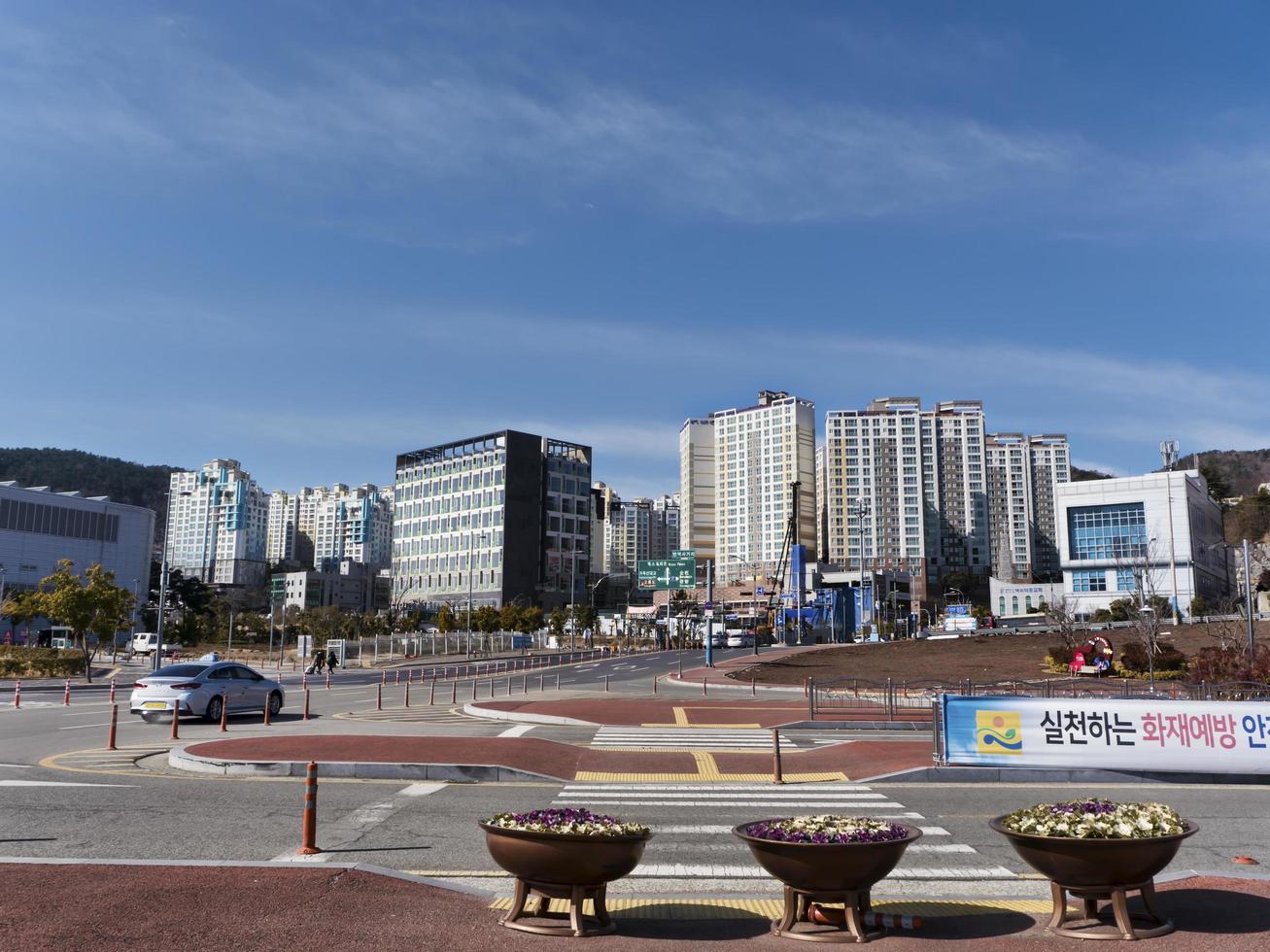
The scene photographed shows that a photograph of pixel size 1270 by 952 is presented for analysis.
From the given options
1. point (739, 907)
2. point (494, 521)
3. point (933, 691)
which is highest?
point (494, 521)

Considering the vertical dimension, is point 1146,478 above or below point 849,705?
above

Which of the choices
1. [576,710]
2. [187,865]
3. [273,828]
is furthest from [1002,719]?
[576,710]

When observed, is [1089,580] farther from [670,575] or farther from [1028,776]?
[1028,776]

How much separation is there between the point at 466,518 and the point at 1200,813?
488 ft

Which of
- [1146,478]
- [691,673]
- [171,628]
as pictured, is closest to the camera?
[691,673]

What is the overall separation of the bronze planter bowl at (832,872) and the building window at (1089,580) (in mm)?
122511

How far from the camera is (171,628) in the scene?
331 feet

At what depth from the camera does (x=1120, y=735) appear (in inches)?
672

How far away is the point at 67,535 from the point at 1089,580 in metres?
121

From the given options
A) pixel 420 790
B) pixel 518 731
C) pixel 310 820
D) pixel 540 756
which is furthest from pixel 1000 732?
pixel 310 820

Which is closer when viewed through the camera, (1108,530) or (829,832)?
(829,832)

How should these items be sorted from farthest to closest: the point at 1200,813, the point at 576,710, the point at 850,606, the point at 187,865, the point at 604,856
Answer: the point at 850,606 < the point at 576,710 < the point at 1200,813 < the point at 187,865 < the point at 604,856

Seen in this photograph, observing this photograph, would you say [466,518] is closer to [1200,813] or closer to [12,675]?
[12,675]

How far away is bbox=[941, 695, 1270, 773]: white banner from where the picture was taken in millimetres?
16969
